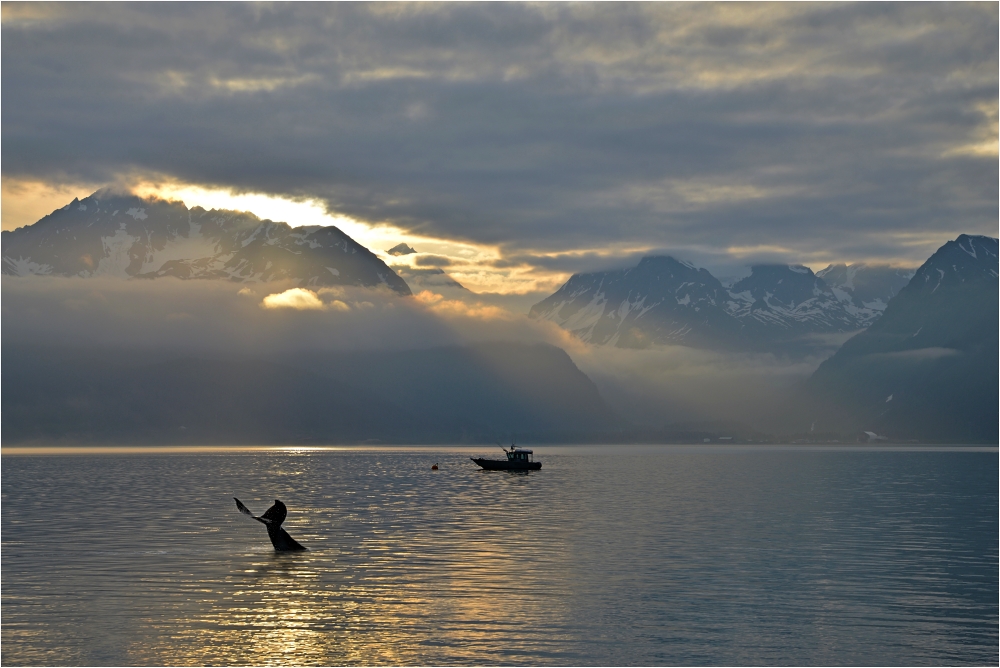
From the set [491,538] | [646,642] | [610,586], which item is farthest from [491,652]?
[491,538]

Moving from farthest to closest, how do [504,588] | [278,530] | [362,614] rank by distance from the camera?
1. [278,530]
2. [504,588]
3. [362,614]

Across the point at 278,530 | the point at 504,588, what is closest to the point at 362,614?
the point at 504,588

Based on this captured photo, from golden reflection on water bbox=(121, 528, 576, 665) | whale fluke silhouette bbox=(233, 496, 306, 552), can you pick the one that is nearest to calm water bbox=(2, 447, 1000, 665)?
golden reflection on water bbox=(121, 528, 576, 665)

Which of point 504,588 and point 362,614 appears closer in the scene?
point 362,614

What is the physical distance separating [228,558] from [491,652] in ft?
131

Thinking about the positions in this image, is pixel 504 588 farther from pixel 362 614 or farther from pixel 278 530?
pixel 278 530

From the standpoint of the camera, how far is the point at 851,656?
5116cm

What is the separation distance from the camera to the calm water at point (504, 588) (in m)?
52.2

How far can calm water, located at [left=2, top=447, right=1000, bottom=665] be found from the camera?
2053 inches

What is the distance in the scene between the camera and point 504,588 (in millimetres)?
67812

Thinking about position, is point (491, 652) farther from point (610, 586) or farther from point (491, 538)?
point (491, 538)

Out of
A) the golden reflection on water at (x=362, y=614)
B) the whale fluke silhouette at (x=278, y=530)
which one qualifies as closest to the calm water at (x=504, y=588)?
the golden reflection on water at (x=362, y=614)

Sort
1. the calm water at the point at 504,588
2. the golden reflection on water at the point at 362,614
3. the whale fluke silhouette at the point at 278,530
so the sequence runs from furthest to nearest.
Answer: the whale fluke silhouette at the point at 278,530 → the calm water at the point at 504,588 → the golden reflection on water at the point at 362,614

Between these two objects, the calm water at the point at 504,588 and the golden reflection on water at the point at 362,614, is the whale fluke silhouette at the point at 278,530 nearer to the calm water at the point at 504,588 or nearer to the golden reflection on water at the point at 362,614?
the calm water at the point at 504,588
